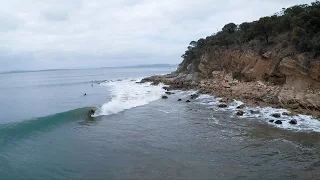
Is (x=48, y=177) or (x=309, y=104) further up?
(x=309, y=104)

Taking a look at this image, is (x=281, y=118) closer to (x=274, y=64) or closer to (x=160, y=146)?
(x=274, y=64)

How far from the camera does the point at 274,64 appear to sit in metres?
30.6

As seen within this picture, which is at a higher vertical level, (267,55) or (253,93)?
(267,55)

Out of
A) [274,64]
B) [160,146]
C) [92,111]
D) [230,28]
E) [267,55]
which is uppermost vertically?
[230,28]

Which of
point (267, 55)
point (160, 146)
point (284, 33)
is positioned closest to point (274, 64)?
point (267, 55)

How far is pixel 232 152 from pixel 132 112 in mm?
14531

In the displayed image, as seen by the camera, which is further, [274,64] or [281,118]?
[274,64]

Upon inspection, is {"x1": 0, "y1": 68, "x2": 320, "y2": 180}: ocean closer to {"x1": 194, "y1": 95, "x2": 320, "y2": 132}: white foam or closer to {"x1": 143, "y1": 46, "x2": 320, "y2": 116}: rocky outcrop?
{"x1": 194, "y1": 95, "x2": 320, "y2": 132}: white foam

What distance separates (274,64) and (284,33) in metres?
6.86

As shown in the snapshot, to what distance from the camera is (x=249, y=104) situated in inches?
1084

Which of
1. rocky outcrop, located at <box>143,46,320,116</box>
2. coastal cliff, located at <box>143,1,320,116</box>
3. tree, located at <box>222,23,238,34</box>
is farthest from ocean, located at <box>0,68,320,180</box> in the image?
tree, located at <box>222,23,238,34</box>

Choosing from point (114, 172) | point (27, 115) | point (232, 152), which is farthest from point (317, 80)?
point (27, 115)

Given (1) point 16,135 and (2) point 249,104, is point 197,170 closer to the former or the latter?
(1) point 16,135

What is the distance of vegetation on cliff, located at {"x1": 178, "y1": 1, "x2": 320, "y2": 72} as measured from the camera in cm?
2644
